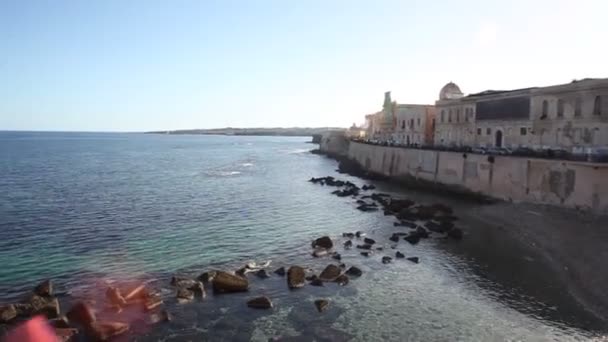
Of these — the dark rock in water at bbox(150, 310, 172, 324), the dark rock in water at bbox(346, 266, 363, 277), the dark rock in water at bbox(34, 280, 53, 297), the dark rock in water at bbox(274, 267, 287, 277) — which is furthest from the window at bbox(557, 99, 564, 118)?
the dark rock in water at bbox(34, 280, 53, 297)

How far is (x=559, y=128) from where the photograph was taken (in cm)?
3591

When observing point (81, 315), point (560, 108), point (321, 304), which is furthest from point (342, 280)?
point (560, 108)

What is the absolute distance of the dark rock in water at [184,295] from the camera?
56.6 ft

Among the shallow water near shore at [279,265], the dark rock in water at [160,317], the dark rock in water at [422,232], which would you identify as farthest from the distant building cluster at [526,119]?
the dark rock in water at [160,317]

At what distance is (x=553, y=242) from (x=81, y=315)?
76.2 feet

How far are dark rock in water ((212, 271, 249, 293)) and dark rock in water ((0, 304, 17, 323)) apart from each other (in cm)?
711

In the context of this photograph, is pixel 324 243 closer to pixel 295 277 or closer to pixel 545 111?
pixel 295 277

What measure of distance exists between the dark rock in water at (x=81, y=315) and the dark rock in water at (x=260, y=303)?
551cm

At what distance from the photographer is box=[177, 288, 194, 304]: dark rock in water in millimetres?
17266

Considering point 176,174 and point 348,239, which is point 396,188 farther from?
point 176,174

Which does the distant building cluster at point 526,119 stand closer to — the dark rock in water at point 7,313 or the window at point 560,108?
the window at point 560,108

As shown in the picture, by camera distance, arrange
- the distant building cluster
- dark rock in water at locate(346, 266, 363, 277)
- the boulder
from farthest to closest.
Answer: the distant building cluster → dark rock in water at locate(346, 266, 363, 277) → the boulder

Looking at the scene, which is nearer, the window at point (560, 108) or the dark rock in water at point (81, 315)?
the dark rock in water at point (81, 315)

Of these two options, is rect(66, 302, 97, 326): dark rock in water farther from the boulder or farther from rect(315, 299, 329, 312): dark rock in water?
rect(315, 299, 329, 312): dark rock in water
